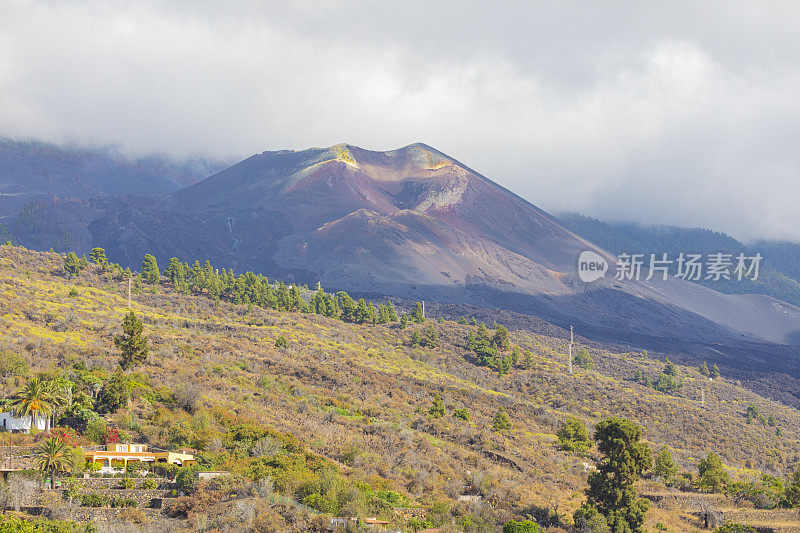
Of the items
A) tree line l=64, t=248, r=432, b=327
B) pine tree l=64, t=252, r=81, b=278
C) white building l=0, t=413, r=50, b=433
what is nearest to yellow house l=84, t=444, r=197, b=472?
white building l=0, t=413, r=50, b=433

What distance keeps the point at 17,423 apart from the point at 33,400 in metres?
2.71

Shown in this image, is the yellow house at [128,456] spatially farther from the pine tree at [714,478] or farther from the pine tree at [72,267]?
the pine tree at [72,267]

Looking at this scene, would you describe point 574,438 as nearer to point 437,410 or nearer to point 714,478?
point 437,410

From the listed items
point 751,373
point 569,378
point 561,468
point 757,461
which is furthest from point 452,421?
point 751,373

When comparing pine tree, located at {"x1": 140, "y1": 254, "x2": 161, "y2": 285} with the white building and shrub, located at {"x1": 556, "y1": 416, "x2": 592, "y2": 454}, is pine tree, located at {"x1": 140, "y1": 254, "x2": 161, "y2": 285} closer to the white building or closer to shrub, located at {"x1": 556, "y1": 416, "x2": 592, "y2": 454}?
shrub, located at {"x1": 556, "y1": 416, "x2": 592, "y2": 454}

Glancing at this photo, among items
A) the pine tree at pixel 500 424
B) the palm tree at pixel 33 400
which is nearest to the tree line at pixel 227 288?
the pine tree at pixel 500 424

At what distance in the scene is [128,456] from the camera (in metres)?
43.3

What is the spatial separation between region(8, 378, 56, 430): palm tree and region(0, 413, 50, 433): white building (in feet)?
2.41

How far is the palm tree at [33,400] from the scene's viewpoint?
4497 cm

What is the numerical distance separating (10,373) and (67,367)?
4.84 m

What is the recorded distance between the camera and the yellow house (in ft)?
139

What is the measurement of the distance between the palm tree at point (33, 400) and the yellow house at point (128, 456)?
12.0ft

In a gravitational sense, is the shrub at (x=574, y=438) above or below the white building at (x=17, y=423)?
below

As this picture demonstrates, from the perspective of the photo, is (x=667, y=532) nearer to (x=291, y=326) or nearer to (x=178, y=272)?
(x=291, y=326)
